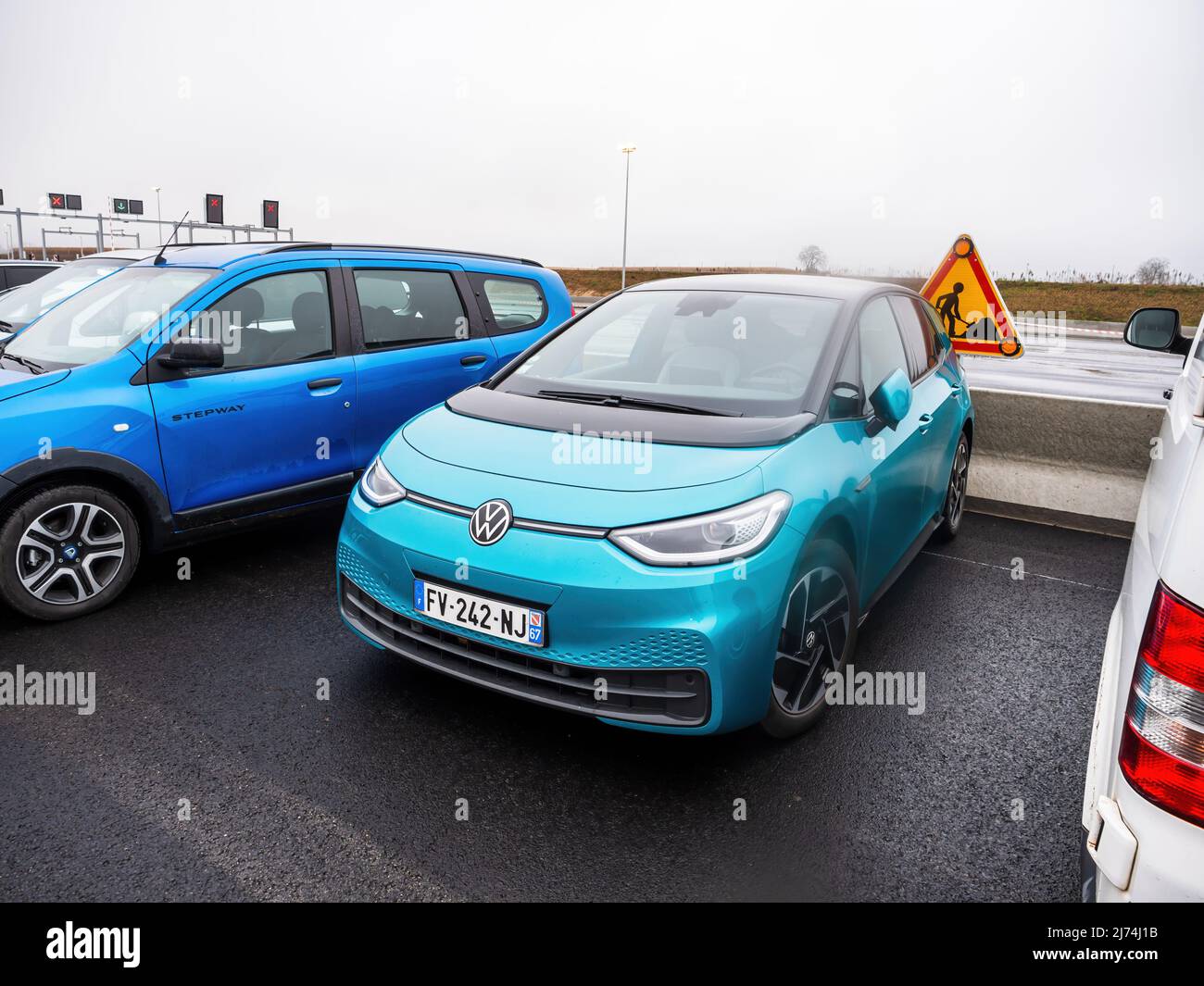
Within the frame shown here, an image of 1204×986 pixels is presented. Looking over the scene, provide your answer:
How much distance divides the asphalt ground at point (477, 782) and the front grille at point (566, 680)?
0.35 meters

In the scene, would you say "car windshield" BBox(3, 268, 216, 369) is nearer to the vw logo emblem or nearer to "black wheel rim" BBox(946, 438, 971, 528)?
the vw logo emblem

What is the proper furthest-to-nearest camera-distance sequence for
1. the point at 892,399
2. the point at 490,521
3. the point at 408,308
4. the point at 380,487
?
the point at 408,308 < the point at 892,399 < the point at 380,487 < the point at 490,521

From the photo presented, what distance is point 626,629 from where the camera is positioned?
8.46 ft

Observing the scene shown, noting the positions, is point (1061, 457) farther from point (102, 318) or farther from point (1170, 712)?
point (102, 318)

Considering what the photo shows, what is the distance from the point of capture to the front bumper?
8.44 feet

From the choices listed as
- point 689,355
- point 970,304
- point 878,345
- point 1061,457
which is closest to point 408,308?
point 689,355

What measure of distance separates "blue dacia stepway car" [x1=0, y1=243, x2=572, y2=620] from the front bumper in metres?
2.14

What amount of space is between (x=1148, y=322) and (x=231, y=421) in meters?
4.34

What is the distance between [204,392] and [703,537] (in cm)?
299

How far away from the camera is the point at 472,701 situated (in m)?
3.38

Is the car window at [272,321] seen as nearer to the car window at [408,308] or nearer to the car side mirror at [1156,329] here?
the car window at [408,308]

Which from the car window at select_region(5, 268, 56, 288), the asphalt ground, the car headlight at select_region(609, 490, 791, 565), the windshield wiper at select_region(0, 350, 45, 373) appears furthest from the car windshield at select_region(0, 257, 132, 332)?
the car window at select_region(5, 268, 56, 288)

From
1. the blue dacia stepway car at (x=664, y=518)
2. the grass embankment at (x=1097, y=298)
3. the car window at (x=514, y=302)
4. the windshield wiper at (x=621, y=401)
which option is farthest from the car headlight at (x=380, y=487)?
the grass embankment at (x=1097, y=298)
